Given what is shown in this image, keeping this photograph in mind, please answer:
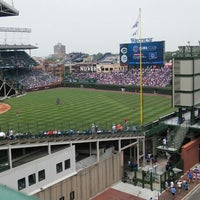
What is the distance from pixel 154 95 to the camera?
6222 cm

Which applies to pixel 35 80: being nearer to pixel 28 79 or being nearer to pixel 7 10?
pixel 28 79

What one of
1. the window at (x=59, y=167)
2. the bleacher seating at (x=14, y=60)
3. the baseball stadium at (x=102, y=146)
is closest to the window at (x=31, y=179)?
the baseball stadium at (x=102, y=146)

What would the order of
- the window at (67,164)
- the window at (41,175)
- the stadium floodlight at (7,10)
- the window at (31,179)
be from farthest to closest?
the stadium floodlight at (7,10) → the window at (67,164) → the window at (41,175) → the window at (31,179)

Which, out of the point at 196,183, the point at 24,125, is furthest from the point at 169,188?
the point at 24,125

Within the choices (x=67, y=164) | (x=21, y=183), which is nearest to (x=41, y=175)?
(x=21, y=183)

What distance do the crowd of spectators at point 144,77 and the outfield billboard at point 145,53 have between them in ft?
6.97

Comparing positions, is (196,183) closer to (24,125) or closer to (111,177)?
(111,177)

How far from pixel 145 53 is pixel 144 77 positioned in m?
4.84

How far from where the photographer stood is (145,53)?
2822 inches

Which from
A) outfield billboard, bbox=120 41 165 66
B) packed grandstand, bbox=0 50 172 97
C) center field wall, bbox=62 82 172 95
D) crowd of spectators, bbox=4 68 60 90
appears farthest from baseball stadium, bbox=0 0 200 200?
crowd of spectators, bbox=4 68 60 90

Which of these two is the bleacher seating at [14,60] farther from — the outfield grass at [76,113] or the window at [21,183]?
the window at [21,183]

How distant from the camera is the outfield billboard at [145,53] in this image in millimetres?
70188

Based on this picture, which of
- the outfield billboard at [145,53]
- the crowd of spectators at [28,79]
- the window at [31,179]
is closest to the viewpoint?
the window at [31,179]

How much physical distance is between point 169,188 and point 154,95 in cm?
3797
